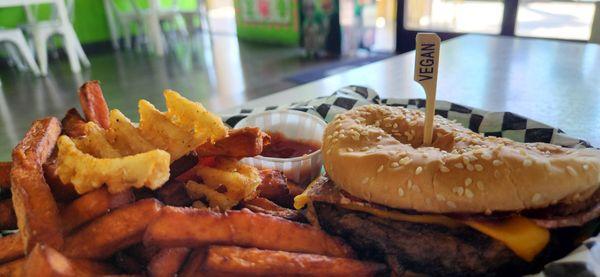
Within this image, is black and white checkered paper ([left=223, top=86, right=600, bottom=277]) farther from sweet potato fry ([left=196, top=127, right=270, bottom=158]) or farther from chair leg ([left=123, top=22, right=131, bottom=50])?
chair leg ([left=123, top=22, right=131, bottom=50])

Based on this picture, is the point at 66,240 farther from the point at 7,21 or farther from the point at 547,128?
the point at 7,21

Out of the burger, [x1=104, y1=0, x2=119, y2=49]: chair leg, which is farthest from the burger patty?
[x1=104, y1=0, x2=119, y2=49]: chair leg

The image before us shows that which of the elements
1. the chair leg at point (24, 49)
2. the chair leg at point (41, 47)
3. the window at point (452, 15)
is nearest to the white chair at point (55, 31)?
the chair leg at point (41, 47)

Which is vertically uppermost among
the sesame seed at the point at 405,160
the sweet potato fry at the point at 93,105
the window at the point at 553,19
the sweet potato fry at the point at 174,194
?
the sweet potato fry at the point at 93,105

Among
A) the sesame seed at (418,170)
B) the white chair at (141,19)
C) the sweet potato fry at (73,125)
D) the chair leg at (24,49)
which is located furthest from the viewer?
the white chair at (141,19)

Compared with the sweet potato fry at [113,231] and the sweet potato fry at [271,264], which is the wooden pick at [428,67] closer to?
the sweet potato fry at [271,264]

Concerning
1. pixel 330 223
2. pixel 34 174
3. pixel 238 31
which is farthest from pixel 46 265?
pixel 238 31

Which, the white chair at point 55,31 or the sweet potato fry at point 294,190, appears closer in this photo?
the sweet potato fry at point 294,190

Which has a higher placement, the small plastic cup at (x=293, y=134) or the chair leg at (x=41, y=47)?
the small plastic cup at (x=293, y=134)
